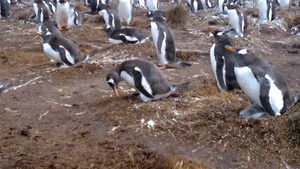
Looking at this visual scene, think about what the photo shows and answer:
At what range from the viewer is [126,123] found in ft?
16.7

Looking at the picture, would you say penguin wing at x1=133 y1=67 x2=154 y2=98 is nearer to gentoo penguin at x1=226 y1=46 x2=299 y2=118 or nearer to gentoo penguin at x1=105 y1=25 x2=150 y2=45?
gentoo penguin at x1=226 y1=46 x2=299 y2=118

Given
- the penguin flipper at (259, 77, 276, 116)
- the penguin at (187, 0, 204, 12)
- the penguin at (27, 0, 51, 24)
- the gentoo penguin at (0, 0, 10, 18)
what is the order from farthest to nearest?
the penguin at (187, 0, 204, 12) < the gentoo penguin at (0, 0, 10, 18) < the penguin at (27, 0, 51, 24) < the penguin flipper at (259, 77, 276, 116)

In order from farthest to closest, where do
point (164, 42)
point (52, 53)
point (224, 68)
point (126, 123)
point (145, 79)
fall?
point (52, 53)
point (164, 42)
point (224, 68)
point (145, 79)
point (126, 123)

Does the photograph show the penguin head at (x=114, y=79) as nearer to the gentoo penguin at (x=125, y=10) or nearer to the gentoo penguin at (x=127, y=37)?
the gentoo penguin at (x=127, y=37)

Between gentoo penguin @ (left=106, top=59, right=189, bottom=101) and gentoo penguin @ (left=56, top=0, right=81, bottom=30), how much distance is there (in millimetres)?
5603

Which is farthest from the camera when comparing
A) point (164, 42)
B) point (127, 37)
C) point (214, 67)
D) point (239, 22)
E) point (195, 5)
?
point (195, 5)

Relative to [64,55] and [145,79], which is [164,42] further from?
[145,79]

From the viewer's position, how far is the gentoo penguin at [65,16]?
11.0 meters

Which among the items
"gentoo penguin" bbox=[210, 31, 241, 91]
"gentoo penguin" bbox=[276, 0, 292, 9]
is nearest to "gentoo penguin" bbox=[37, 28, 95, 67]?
"gentoo penguin" bbox=[210, 31, 241, 91]

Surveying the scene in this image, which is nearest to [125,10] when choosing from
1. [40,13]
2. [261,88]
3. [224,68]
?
[40,13]

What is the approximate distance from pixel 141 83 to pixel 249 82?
1.33 m

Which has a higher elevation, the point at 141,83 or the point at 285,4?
the point at 141,83

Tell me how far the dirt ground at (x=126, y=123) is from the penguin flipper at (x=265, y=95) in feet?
0.55

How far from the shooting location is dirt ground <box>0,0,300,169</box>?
14.2 feet
